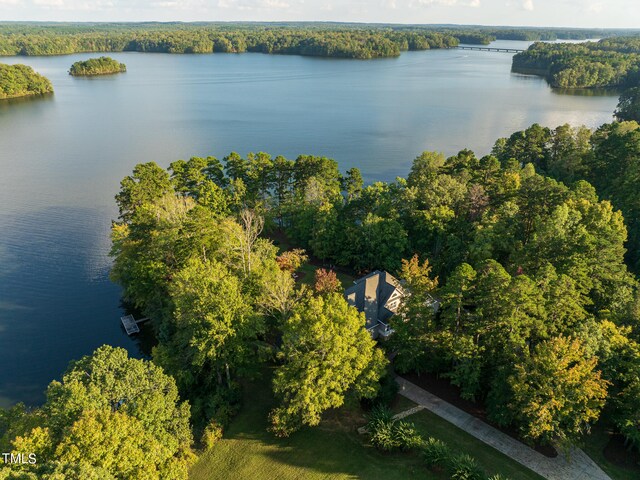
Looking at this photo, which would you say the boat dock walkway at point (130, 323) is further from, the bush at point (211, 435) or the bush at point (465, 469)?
the bush at point (465, 469)

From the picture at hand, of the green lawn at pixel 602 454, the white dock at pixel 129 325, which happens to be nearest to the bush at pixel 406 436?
the green lawn at pixel 602 454

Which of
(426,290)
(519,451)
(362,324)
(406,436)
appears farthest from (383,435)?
(426,290)

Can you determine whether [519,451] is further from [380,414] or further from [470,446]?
[380,414]

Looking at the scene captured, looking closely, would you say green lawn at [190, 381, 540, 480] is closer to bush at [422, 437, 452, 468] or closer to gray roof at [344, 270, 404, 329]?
bush at [422, 437, 452, 468]

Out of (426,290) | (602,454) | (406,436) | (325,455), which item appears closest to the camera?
(602,454)

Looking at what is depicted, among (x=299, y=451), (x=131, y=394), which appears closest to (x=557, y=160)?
(x=299, y=451)

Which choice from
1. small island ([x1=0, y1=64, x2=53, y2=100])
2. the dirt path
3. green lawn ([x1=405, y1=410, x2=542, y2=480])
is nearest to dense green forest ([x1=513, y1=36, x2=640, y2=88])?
the dirt path

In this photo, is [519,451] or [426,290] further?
[426,290]

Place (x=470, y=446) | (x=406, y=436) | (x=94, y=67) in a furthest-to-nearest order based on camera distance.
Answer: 1. (x=94, y=67)
2. (x=470, y=446)
3. (x=406, y=436)
